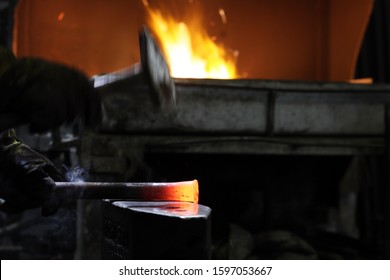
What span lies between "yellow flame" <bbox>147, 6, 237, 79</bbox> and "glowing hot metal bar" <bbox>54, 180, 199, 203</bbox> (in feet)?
6.70

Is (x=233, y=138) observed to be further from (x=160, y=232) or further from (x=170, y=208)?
(x=160, y=232)

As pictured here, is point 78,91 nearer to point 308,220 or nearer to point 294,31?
point 308,220

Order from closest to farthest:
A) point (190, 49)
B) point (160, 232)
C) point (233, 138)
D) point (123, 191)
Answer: point (160, 232)
point (123, 191)
point (233, 138)
point (190, 49)

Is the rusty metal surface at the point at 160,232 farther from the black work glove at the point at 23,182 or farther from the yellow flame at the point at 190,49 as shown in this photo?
the yellow flame at the point at 190,49

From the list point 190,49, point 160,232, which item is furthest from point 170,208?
point 190,49

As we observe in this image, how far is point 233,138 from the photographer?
8.57ft

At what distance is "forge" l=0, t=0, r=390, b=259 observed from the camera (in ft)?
8.08

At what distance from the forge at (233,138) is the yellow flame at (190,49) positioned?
0.07 m

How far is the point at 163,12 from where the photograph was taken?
3775mm

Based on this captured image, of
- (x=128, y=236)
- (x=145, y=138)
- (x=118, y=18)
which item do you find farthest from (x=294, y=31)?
(x=128, y=236)

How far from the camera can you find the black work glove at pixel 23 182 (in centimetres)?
153

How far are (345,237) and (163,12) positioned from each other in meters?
1.96

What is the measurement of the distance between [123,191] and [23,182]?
0.31 meters

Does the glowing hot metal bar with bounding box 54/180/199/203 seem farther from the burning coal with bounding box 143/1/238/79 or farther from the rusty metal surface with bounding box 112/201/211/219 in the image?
the burning coal with bounding box 143/1/238/79
